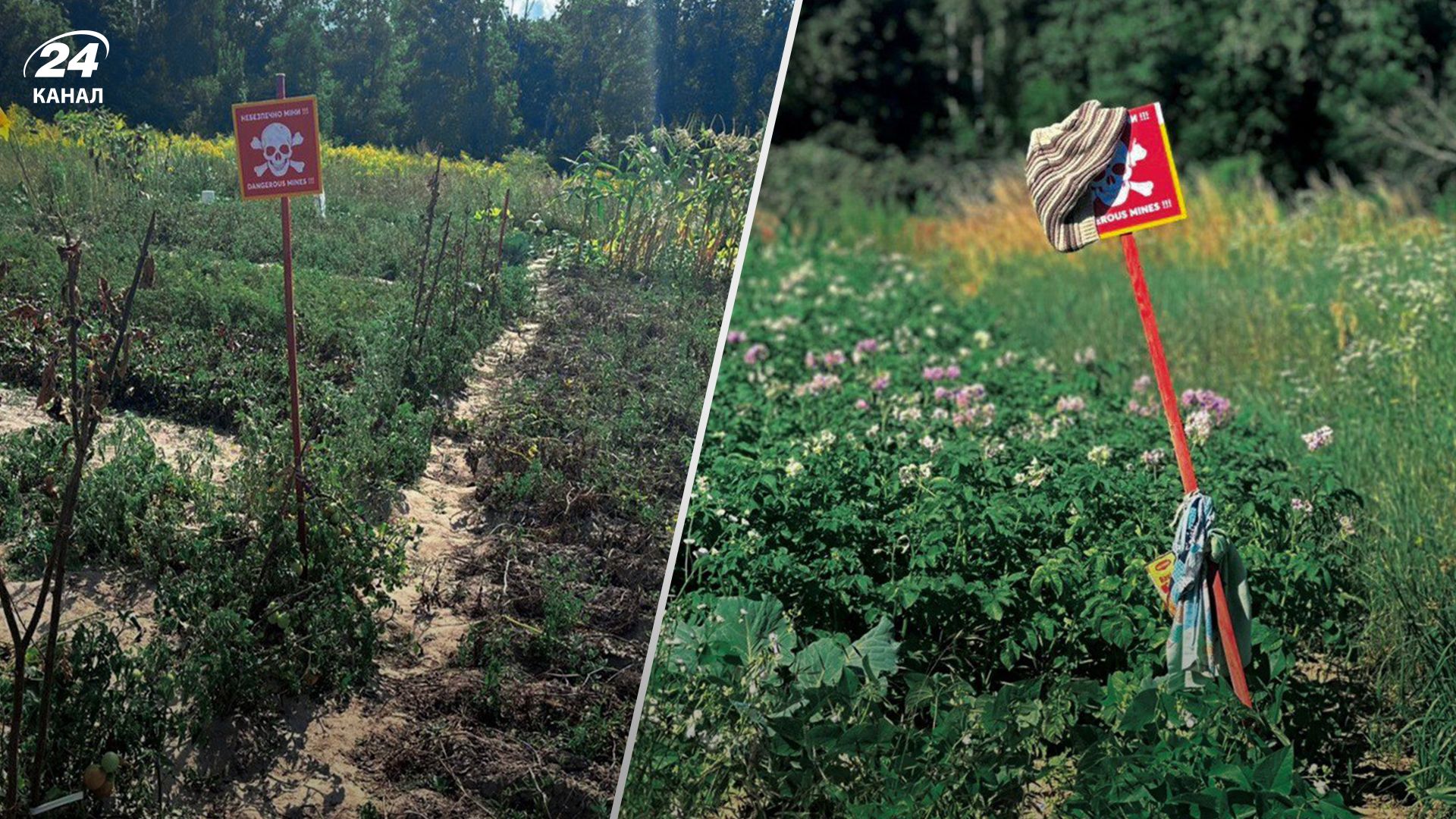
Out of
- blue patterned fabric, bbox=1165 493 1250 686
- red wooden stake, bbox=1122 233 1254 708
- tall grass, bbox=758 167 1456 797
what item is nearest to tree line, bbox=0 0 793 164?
red wooden stake, bbox=1122 233 1254 708

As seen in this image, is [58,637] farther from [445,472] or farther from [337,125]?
[337,125]

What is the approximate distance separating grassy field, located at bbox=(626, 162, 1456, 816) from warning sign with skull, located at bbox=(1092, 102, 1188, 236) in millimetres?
877

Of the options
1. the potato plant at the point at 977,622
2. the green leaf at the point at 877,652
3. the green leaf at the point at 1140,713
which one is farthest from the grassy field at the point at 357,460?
the green leaf at the point at 1140,713

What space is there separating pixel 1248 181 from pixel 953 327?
12.6 ft

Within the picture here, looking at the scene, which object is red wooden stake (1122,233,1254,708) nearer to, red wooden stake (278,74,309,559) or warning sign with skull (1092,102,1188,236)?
warning sign with skull (1092,102,1188,236)

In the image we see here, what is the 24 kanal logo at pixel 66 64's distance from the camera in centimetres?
324

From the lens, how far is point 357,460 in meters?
3.30

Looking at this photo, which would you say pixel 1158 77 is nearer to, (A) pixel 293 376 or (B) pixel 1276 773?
(B) pixel 1276 773

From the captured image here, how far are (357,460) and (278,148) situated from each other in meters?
0.66

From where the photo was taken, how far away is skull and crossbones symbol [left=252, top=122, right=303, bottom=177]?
3.20 meters

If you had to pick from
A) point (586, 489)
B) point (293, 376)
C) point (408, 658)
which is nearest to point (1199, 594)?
point (586, 489)

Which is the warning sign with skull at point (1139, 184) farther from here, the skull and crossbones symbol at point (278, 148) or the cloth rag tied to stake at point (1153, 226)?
the skull and crossbones symbol at point (278, 148)

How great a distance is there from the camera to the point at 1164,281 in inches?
284

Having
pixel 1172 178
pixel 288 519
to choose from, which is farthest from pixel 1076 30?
pixel 288 519
